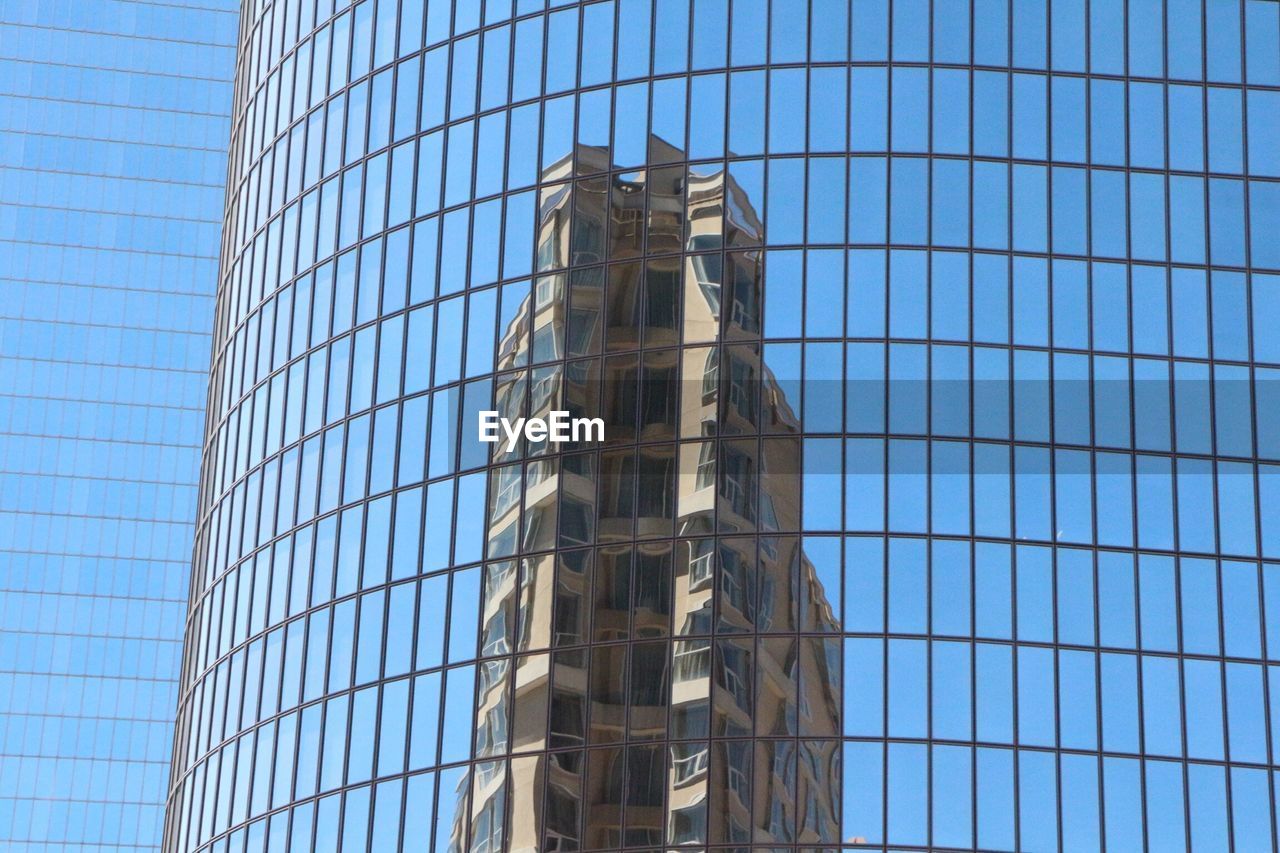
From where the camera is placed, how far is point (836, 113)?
51281mm

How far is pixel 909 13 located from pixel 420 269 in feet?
45.6

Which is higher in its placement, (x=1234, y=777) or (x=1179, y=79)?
(x=1179, y=79)

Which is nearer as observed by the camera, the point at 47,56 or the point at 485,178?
the point at 485,178

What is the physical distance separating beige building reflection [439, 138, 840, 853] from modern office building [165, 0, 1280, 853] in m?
0.10

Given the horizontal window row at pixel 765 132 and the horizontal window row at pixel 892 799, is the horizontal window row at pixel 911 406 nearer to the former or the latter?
the horizontal window row at pixel 765 132

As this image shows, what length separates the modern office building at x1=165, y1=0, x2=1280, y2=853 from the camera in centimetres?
4694

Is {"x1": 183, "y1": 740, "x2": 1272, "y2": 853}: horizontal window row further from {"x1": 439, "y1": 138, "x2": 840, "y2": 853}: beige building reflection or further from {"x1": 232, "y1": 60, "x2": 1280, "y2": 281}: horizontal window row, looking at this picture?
{"x1": 232, "y1": 60, "x2": 1280, "y2": 281}: horizontal window row

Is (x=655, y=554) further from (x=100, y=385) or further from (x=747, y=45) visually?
(x=100, y=385)

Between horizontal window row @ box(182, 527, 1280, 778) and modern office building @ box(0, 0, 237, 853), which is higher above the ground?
modern office building @ box(0, 0, 237, 853)

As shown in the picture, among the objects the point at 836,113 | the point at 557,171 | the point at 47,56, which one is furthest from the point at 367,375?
the point at 47,56

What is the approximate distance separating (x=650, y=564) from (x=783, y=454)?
4028 millimetres

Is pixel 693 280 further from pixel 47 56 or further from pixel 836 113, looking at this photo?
pixel 47 56

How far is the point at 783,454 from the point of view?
161ft

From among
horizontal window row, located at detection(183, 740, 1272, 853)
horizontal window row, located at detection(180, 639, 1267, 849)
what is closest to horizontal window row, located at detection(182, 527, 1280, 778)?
horizontal window row, located at detection(180, 639, 1267, 849)
